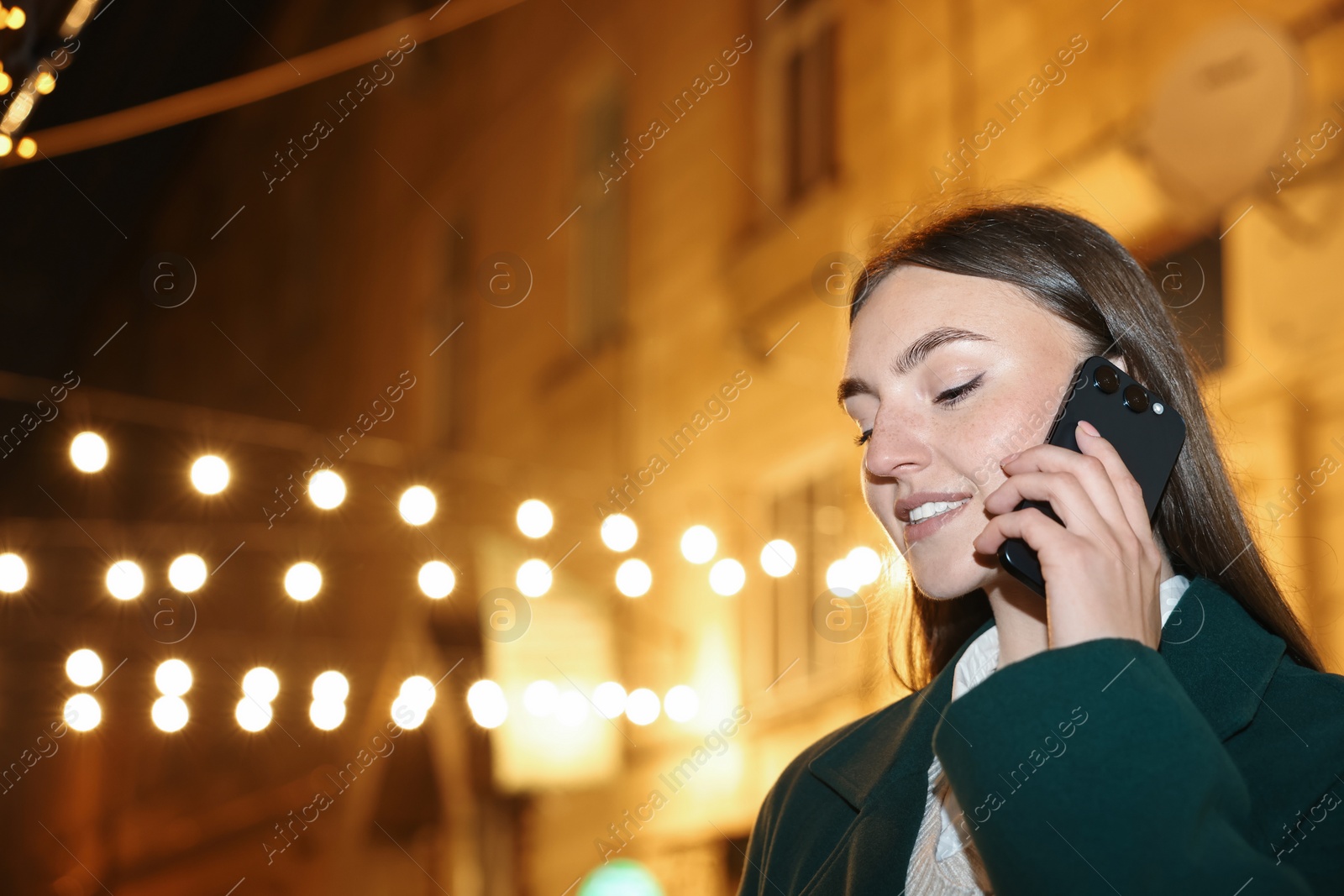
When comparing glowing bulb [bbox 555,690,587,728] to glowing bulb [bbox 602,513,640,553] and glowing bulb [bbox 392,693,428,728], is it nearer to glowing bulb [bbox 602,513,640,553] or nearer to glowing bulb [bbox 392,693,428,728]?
glowing bulb [bbox 602,513,640,553]

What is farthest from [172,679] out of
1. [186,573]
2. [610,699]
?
[610,699]

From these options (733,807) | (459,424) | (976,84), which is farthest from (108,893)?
(976,84)

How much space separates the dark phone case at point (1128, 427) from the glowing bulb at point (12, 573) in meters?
2.63

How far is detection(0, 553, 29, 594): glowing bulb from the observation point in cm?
313

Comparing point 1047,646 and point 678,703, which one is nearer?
point 1047,646

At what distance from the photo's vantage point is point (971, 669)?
200 centimetres

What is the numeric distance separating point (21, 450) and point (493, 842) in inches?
292

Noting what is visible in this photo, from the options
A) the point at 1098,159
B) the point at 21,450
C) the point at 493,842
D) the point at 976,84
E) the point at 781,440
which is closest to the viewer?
the point at 1098,159

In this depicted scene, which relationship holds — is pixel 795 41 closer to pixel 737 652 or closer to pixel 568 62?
pixel 568 62

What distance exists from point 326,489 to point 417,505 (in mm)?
276

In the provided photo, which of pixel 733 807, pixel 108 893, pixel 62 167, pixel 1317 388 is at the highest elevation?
pixel 62 167

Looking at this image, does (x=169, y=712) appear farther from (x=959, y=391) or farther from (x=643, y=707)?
(x=959, y=391)

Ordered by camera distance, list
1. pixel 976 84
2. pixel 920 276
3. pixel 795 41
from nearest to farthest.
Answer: pixel 920 276 → pixel 976 84 → pixel 795 41

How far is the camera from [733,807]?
650 cm
